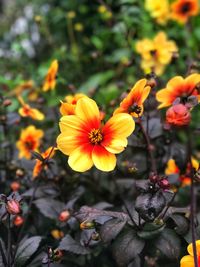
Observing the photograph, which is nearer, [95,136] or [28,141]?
[95,136]

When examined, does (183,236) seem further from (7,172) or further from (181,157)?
(7,172)

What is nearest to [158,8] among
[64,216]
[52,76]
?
[52,76]

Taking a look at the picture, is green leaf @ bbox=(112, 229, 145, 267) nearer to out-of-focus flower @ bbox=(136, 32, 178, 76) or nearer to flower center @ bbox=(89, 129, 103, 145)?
flower center @ bbox=(89, 129, 103, 145)

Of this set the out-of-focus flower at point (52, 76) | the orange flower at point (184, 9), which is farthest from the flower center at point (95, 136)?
the orange flower at point (184, 9)

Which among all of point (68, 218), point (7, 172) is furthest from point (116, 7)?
point (68, 218)

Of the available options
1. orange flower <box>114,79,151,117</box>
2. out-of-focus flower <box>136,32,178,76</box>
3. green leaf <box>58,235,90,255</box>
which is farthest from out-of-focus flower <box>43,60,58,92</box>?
green leaf <box>58,235,90,255</box>

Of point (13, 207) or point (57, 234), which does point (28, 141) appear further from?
point (13, 207)
